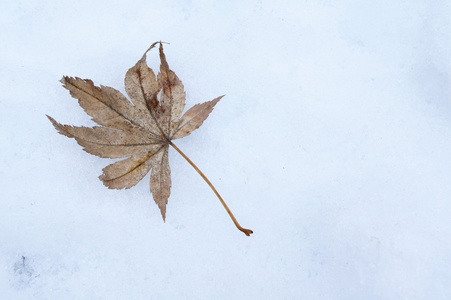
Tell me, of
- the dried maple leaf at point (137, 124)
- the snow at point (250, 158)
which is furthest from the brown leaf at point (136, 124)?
the snow at point (250, 158)

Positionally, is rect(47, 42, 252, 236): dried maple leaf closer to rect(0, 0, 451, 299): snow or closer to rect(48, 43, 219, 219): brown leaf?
rect(48, 43, 219, 219): brown leaf

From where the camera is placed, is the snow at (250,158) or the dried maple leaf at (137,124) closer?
the dried maple leaf at (137,124)

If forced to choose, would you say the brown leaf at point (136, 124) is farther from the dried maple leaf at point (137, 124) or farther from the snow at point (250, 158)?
the snow at point (250, 158)

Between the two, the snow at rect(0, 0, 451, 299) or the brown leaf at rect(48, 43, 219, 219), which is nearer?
the brown leaf at rect(48, 43, 219, 219)

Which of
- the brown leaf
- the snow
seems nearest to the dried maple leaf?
the brown leaf
